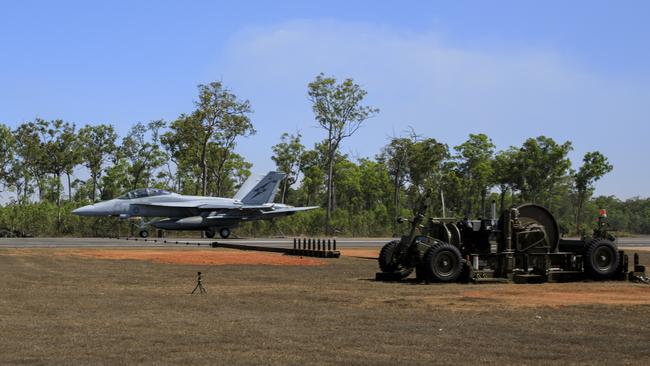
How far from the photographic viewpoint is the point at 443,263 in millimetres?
20703

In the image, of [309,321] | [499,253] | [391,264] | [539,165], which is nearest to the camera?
[309,321]

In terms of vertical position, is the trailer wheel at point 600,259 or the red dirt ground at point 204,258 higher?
the trailer wheel at point 600,259

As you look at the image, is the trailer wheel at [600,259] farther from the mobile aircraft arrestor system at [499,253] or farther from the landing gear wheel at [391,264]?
the landing gear wheel at [391,264]

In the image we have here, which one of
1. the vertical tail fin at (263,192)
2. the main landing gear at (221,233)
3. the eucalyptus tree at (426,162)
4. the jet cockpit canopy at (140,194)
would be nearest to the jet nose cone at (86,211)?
the jet cockpit canopy at (140,194)

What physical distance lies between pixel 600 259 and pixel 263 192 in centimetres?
4154

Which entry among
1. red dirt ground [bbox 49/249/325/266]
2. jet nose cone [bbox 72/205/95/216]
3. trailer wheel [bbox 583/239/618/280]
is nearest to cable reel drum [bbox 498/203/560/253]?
trailer wheel [bbox 583/239/618/280]

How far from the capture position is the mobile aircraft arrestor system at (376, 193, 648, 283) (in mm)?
20797

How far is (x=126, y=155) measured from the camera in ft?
264

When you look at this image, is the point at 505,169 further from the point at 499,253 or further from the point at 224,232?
the point at 499,253

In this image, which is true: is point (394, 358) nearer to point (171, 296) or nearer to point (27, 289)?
point (171, 296)

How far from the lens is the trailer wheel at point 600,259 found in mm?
22078

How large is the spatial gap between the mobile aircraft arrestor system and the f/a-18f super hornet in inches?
1437

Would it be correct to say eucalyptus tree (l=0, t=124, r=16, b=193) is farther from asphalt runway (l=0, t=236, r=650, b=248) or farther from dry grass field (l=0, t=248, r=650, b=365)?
dry grass field (l=0, t=248, r=650, b=365)

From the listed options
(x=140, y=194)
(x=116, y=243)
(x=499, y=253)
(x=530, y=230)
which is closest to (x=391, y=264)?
(x=499, y=253)
